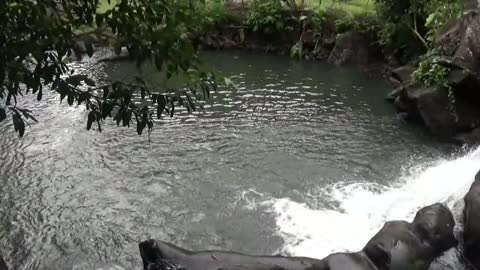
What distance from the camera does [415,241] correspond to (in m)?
6.60

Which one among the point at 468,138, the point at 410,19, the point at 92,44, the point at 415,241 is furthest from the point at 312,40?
the point at 92,44

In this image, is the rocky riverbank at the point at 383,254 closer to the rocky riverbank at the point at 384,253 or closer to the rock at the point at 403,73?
the rocky riverbank at the point at 384,253

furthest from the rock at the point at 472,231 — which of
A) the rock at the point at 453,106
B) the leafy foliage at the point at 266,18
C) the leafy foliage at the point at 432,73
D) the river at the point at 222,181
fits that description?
the leafy foliage at the point at 266,18

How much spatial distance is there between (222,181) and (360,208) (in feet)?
8.30

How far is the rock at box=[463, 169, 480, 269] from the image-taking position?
21.9ft

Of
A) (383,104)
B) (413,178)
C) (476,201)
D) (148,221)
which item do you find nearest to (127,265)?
(148,221)

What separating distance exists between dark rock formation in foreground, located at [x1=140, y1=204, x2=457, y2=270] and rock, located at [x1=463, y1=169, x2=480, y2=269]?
12.5 inches

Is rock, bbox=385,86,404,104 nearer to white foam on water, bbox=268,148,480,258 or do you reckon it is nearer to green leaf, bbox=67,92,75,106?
white foam on water, bbox=268,148,480,258

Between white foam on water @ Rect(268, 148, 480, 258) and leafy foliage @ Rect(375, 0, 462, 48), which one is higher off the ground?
leafy foliage @ Rect(375, 0, 462, 48)

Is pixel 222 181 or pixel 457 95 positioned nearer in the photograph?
pixel 222 181

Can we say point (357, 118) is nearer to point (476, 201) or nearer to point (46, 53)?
point (476, 201)

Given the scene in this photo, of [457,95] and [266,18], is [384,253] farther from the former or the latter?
[266,18]

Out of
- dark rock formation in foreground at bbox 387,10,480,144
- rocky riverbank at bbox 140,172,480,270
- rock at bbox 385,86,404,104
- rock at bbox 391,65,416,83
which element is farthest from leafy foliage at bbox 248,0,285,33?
rocky riverbank at bbox 140,172,480,270

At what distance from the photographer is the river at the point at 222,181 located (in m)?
7.68
